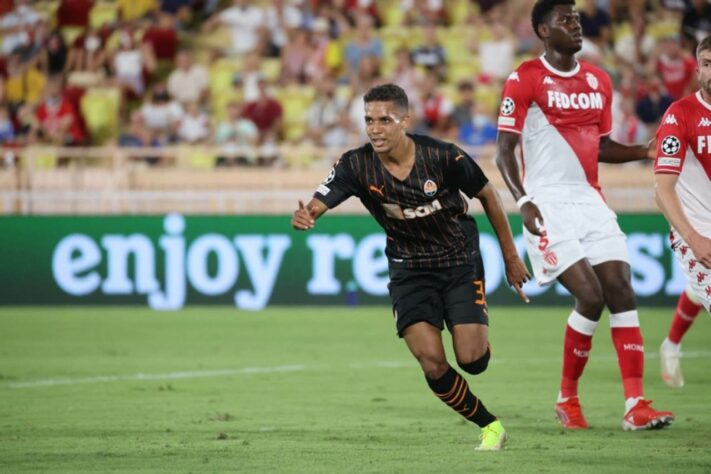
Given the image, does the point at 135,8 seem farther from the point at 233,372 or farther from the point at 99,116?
the point at 233,372

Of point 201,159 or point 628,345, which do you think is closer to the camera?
point 628,345

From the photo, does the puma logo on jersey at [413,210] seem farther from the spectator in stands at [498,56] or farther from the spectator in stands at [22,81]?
the spectator in stands at [22,81]

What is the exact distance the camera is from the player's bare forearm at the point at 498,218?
309 inches

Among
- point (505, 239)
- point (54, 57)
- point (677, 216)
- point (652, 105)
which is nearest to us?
point (677, 216)

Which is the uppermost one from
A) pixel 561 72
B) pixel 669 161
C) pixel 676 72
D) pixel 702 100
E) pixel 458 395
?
pixel 676 72

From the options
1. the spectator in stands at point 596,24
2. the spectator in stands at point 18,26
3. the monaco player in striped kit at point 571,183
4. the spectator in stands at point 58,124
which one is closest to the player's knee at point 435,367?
the monaco player in striped kit at point 571,183

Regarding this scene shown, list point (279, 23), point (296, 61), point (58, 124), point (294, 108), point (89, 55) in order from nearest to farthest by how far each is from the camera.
→ point (58, 124), point (294, 108), point (296, 61), point (279, 23), point (89, 55)

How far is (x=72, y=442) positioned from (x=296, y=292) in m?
10.2

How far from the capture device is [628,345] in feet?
29.1

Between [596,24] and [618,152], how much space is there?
13.0 metres

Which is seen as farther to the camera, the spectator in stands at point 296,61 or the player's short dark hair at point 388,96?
the spectator in stands at point 296,61

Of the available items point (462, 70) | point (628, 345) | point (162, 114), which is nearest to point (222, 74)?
point (162, 114)

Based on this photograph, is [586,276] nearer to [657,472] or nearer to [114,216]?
[657,472]

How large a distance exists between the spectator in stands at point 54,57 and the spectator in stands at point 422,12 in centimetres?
567
